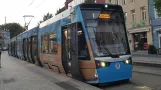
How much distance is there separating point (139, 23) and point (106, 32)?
26.9 m

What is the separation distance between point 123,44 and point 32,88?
381 centimetres

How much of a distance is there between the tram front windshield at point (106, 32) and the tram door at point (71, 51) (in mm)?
664

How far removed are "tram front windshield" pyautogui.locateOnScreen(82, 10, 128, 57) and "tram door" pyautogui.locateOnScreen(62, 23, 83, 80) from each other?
66cm

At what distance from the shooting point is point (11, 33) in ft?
357

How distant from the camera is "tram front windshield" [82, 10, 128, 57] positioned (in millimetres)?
10047

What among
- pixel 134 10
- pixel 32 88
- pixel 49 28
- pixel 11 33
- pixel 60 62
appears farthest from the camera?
pixel 11 33

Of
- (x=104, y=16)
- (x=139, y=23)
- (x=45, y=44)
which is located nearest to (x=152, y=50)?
(x=139, y=23)

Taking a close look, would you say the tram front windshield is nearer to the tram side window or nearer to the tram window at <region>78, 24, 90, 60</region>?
the tram window at <region>78, 24, 90, 60</region>

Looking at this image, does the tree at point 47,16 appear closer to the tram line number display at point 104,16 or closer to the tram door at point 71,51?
the tram door at point 71,51

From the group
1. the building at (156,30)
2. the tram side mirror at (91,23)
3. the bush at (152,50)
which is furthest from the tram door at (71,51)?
the building at (156,30)

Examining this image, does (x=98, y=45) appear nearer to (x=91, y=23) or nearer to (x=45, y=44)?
(x=91, y=23)

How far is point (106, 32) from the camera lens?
405 inches

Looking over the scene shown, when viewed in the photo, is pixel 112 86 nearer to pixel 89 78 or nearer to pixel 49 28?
pixel 89 78

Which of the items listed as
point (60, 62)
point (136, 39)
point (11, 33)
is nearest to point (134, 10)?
point (136, 39)
